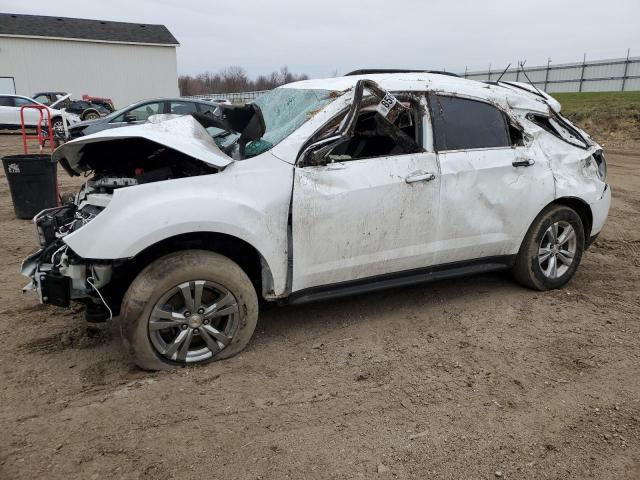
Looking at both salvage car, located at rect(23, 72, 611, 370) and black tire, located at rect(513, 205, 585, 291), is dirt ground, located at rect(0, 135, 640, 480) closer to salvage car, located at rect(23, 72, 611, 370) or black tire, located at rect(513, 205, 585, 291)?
black tire, located at rect(513, 205, 585, 291)

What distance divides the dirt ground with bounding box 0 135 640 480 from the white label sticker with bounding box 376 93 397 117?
1.64 metres

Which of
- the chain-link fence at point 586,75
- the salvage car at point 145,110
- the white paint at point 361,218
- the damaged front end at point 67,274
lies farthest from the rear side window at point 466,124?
the chain-link fence at point 586,75

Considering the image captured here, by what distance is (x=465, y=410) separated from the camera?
9.77 feet

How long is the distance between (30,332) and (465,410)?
3.18 m

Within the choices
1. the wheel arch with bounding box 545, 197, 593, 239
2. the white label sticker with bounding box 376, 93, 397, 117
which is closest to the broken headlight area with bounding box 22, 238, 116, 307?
the white label sticker with bounding box 376, 93, 397, 117

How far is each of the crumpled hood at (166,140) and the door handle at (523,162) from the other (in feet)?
7.62

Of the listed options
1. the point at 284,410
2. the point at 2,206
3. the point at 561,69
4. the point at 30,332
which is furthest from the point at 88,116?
the point at 561,69

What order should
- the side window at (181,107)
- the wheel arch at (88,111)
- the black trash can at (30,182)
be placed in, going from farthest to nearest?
the wheel arch at (88,111) < the side window at (181,107) < the black trash can at (30,182)

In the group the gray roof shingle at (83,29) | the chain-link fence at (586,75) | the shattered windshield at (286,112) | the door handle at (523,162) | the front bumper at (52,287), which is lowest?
the front bumper at (52,287)

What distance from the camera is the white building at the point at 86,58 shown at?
33.4 meters

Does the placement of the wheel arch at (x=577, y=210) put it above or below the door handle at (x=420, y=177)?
below

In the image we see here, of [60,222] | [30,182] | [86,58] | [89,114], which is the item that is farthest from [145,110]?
[86,58]

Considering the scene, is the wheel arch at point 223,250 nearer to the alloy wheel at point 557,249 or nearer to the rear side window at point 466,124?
the rear side window at point 466,124

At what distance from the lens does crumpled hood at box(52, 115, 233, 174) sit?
10.6ft
